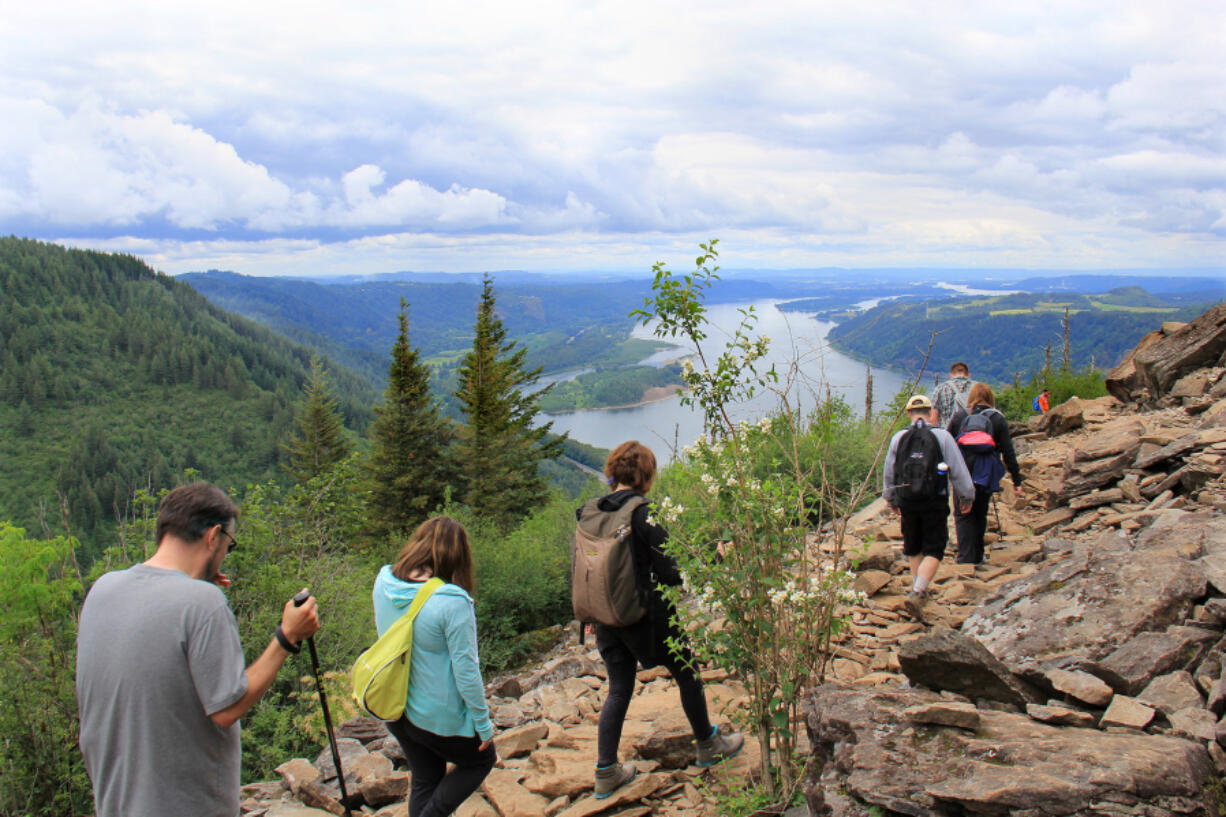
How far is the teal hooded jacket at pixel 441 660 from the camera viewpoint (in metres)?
3.07

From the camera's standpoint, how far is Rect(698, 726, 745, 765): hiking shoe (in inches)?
163

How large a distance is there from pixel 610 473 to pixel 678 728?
1856 mm

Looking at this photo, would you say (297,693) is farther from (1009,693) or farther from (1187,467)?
(1187,467)

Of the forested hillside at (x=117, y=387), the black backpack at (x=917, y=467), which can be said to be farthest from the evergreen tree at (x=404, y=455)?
the forested hillside at (x=117, y=387)

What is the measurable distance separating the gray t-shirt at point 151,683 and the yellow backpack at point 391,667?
76cm

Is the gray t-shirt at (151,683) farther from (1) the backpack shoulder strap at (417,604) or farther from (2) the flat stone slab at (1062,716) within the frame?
(2) the flat stone slab at (1062,716)

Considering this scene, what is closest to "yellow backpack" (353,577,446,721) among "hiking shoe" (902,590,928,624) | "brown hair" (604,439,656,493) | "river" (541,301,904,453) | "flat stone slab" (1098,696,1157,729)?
"brown hair" (604,439,656,493)

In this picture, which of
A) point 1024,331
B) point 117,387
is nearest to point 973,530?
point 1024,331

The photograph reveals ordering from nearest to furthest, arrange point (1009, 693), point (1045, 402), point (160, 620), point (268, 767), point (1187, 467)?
point (160, 620)
point (1009, 693)
point (1187, 467)
point (268, 767)
point (1045, 402)

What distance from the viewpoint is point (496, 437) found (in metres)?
27.6

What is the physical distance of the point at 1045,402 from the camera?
49.1 feet

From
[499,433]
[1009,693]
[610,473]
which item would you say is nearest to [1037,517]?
[1009,693]

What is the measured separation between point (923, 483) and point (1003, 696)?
254cm

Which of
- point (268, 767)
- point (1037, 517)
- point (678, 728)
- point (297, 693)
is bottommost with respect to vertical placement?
point (268, 767)
